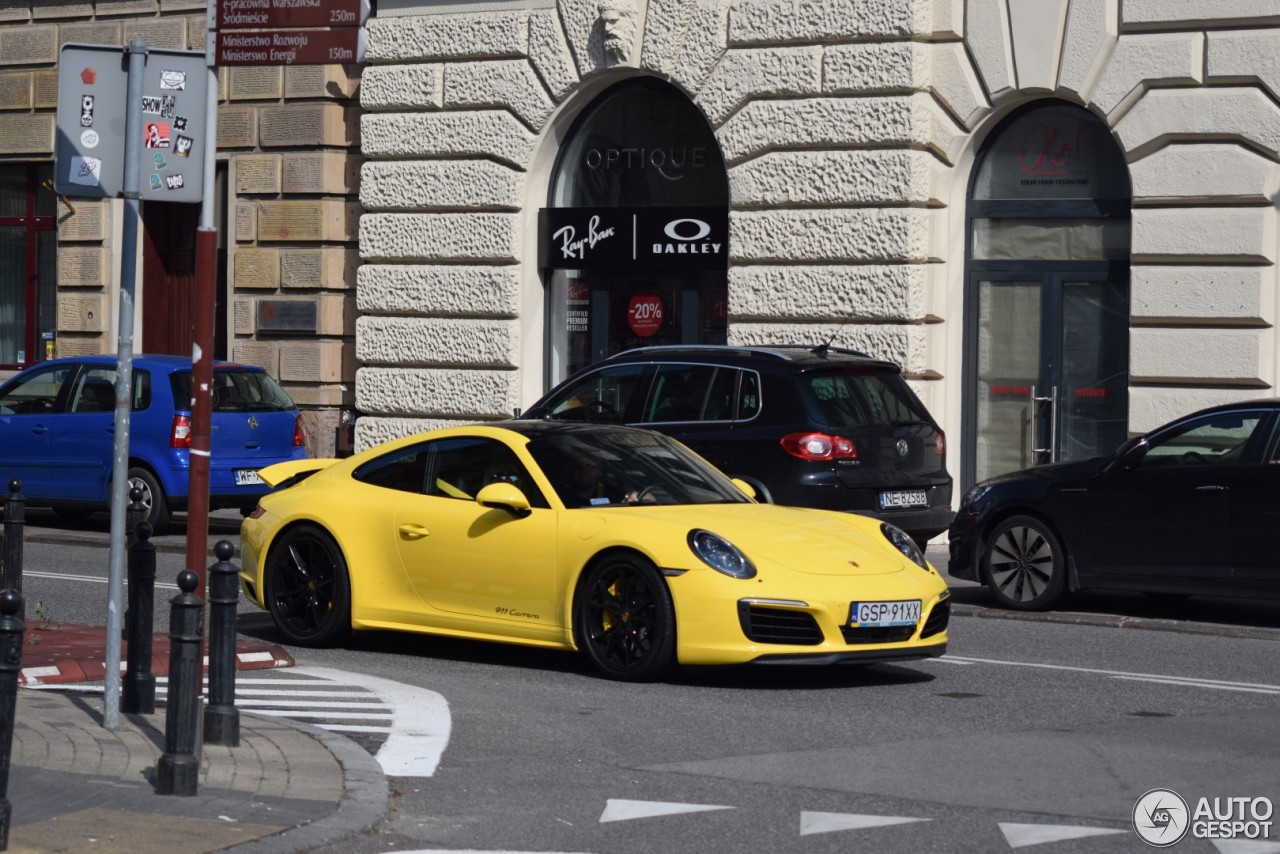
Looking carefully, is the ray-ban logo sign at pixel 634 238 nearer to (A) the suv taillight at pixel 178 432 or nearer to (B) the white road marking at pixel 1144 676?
(A) the suv taillight at pixel 178 432

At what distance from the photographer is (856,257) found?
18.5 metres

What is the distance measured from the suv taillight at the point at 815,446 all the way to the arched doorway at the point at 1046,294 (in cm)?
468

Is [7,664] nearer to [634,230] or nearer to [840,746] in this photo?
[840,746]

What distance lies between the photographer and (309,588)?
11344 millimetres

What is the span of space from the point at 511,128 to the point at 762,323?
353cm

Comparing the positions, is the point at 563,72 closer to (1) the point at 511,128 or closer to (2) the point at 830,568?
(1) the point at 511,128

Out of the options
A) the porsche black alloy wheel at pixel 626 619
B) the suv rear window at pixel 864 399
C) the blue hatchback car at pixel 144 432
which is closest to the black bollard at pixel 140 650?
the porsche black alloy wheel at pixel 626 619

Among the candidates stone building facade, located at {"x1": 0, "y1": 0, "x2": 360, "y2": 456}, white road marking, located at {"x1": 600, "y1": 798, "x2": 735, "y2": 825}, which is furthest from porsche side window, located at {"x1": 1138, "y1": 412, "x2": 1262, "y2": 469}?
stone building facade, located at {"x1": 0, "y1": 0, "x2": 360, "y2": 456}

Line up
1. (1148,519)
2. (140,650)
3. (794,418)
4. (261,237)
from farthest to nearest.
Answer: (261,237) < (794,418) < (1148,519) < (140,650)

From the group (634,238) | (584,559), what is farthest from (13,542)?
(634,238)

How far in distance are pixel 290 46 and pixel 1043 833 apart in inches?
207

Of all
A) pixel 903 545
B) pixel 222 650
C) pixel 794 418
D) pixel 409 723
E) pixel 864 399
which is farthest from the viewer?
pixel 864 399

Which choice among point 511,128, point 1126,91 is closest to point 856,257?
point 1126,91

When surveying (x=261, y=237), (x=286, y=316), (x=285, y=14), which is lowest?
(x=286, y=316)
